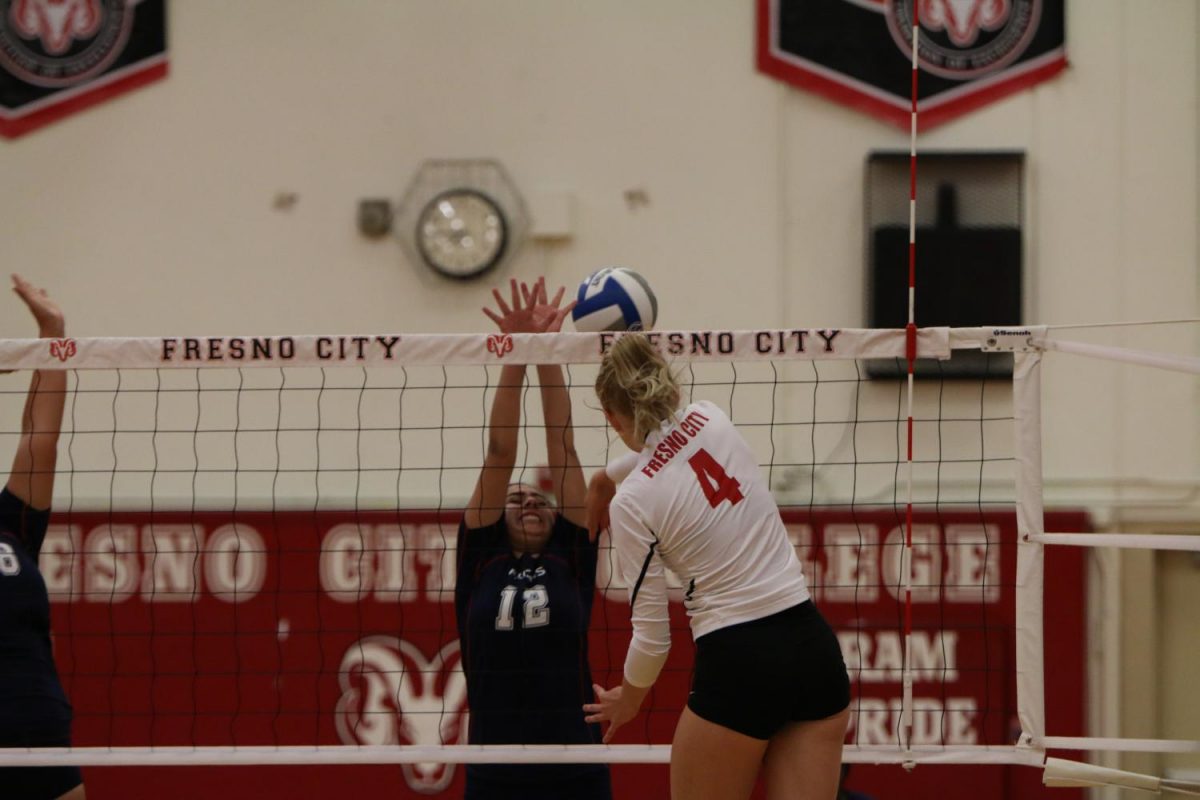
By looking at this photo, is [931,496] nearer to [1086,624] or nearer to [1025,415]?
[1086,624]

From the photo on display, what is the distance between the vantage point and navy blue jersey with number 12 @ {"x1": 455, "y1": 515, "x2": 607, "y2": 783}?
12.5ft

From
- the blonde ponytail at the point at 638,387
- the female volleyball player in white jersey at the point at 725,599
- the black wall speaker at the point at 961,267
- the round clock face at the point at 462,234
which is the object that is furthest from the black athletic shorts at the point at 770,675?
the round clock face at the point at 462,234

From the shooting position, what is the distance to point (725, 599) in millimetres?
3156

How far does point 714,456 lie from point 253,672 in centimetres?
353

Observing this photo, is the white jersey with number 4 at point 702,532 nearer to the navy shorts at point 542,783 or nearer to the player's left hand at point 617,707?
the player's left hand at point 617,707

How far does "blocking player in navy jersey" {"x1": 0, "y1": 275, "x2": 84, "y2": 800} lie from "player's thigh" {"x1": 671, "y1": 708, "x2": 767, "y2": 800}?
1.85 metres

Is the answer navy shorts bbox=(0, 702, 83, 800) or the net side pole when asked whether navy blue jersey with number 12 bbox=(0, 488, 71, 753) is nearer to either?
navy shorts bbox=(0, 702, 83, 800)

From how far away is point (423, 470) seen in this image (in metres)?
5.96

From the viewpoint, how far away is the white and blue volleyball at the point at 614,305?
402 cm

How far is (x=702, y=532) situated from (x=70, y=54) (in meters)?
4.60

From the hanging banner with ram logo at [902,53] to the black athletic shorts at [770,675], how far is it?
11.5 feet

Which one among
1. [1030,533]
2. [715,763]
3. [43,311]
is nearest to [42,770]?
[43,311]

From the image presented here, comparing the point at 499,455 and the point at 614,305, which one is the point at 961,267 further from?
the point at 499,455

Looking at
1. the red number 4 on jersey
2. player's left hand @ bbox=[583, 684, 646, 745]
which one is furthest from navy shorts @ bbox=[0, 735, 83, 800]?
the red number 4 on jersey
